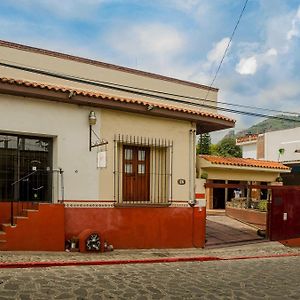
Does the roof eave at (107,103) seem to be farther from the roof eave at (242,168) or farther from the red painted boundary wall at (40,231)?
the red painted boundary wall at (40,231)

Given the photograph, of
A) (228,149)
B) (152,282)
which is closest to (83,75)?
(152,282)

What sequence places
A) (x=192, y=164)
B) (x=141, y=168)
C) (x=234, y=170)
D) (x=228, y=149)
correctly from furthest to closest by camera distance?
(x=228, y=149) < (x=234, y=170) < (x=192, y=164) < (x=141, y=168)

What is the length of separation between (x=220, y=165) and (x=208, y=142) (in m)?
43.4

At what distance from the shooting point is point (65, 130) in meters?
12.5

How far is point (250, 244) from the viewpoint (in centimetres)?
1594

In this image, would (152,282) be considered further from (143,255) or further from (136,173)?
(136,173)

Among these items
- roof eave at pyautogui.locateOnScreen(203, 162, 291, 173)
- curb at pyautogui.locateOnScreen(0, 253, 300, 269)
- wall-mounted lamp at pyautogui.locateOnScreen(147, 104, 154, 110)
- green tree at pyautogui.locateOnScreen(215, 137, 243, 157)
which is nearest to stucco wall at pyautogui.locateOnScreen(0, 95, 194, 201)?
wall-mounted lamp at pyautogui.locateOnScreen(147, 104, 154, 110)

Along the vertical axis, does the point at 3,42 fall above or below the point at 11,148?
above

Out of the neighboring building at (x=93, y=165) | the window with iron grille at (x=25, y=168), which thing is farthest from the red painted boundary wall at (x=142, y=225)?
the window with iron grille at (x=25, y=168)

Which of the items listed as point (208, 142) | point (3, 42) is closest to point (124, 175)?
point (3, 42)

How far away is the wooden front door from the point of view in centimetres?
1393

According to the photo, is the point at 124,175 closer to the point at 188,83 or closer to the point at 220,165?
the point at 220,165

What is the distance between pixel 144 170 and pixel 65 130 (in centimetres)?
302

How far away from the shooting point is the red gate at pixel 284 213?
17.2m
